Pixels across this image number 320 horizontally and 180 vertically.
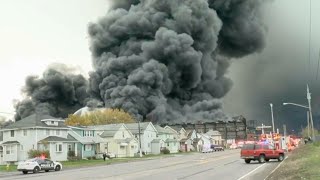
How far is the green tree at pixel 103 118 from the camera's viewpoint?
97750 millimetres

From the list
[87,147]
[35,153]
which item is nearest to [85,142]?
[87,147]

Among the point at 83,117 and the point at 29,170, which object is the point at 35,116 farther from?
the point at 83,117

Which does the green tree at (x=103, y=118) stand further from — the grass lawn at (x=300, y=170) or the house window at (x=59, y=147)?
the grass lawn at (x=300, y=170)

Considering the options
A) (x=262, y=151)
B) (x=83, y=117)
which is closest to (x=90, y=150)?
(x=83, y=117)

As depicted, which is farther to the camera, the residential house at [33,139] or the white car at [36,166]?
the residential house at [33,139]

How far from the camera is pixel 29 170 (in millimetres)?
37656

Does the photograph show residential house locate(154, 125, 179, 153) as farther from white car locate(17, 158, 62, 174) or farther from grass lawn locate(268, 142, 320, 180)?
grass lawn locate(268, 142, 320, 180)

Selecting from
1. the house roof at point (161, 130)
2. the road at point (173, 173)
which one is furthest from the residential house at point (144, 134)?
the road at point (173, 173)

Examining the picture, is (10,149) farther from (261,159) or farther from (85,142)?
(261,159)

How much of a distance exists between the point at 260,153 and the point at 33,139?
3515 cm

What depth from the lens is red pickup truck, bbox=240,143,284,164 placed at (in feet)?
120

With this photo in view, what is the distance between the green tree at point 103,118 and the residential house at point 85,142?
18.7m

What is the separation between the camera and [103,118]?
100125mm

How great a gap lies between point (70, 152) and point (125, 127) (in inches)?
793
